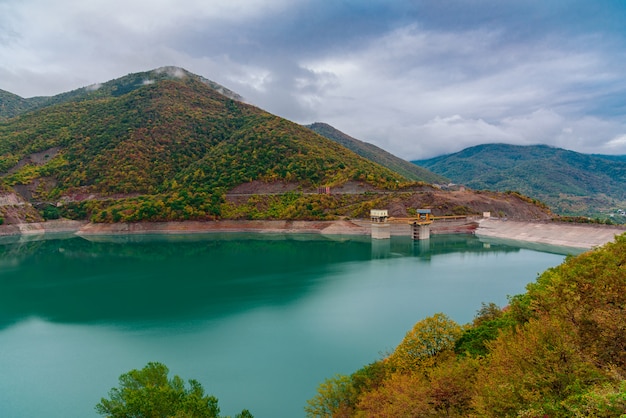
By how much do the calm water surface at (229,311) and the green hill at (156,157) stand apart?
25.2 m

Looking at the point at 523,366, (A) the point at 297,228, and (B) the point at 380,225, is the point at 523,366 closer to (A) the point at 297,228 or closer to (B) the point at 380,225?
(B) the point at 380,225

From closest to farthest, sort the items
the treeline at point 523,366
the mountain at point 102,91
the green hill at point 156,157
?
the treeline at point 523,366, the green hill at point 156,157, the mountain at point 102,91

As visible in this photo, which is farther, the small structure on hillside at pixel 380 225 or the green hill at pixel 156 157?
the green hill at pixel 156 157

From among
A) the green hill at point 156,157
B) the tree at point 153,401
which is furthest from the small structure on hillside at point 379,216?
the tree at point 153,401

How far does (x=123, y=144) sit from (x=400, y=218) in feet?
241

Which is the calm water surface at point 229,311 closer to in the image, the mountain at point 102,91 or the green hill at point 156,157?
the green hill at point 156,157

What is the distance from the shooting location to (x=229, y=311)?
3200cm

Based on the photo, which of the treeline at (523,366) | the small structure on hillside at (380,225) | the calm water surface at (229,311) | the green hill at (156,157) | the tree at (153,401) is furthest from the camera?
the green hill at (156,157)

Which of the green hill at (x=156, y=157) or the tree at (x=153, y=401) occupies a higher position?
the green hill at (x=156, y=157)

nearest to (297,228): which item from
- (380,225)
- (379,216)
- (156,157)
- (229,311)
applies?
(379,216)

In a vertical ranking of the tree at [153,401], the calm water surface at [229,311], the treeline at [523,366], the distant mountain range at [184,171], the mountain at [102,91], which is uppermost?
the mountain at [102,91]

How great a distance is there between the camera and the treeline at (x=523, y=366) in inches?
317

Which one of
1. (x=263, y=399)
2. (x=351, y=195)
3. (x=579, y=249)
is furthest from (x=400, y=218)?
(x=263, y=399)

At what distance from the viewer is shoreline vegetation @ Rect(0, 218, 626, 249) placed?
6688cm
